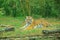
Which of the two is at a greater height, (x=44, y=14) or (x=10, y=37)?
(x=10, y=37)

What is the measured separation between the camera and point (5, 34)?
7887 millimetres

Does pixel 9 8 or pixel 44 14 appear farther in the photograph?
pixel 9 8

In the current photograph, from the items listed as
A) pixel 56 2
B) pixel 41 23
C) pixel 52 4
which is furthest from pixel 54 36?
pixel 52 4

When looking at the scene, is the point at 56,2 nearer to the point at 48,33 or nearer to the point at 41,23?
the point at 41,23

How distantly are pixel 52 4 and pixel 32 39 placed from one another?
6.57 meters

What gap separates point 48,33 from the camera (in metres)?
7.64

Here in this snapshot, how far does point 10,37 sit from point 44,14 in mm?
7726

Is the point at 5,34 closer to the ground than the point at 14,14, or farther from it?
farther from it

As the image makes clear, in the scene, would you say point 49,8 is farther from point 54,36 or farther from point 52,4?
point 54,36

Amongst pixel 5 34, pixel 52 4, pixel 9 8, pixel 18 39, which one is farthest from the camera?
pixel 9 8

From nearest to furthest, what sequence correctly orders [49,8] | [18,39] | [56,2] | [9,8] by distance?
[18,39] < [56,2] < [49,8] < [9,8]

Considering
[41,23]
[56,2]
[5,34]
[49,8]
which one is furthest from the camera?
[49,8]

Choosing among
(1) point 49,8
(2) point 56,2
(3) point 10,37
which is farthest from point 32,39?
(1) point 49,8

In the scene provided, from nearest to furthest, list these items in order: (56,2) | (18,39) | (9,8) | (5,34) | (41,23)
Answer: (18,39)
(5,34)
(41,23)
(56,2)
(9,8)
